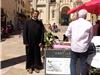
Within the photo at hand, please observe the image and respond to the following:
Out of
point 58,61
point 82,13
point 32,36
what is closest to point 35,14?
point 32,36

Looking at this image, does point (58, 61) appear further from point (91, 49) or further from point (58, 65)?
point (91, 49)

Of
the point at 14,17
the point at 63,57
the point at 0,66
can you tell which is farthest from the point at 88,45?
the point at 14,17

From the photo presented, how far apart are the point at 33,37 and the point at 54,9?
67.0 metres

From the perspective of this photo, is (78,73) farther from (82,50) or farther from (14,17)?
(14,17)

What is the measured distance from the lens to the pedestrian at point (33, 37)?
970 cm

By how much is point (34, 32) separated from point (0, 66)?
173 centimetres

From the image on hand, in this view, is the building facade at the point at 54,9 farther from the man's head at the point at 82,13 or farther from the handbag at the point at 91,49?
the man's head at the point at 82,13

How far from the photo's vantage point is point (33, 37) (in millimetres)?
9711

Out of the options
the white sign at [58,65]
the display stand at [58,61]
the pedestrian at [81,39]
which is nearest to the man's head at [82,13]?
the pedestrian at [81,39]

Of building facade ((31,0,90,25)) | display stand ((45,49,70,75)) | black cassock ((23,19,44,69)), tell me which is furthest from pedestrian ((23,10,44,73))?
building facade ((31,0,90,25))

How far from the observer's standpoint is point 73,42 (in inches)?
297

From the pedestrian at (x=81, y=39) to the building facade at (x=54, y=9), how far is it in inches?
2612

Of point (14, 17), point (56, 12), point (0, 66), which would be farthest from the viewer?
point (56, 12)

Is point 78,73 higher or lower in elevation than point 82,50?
lower
